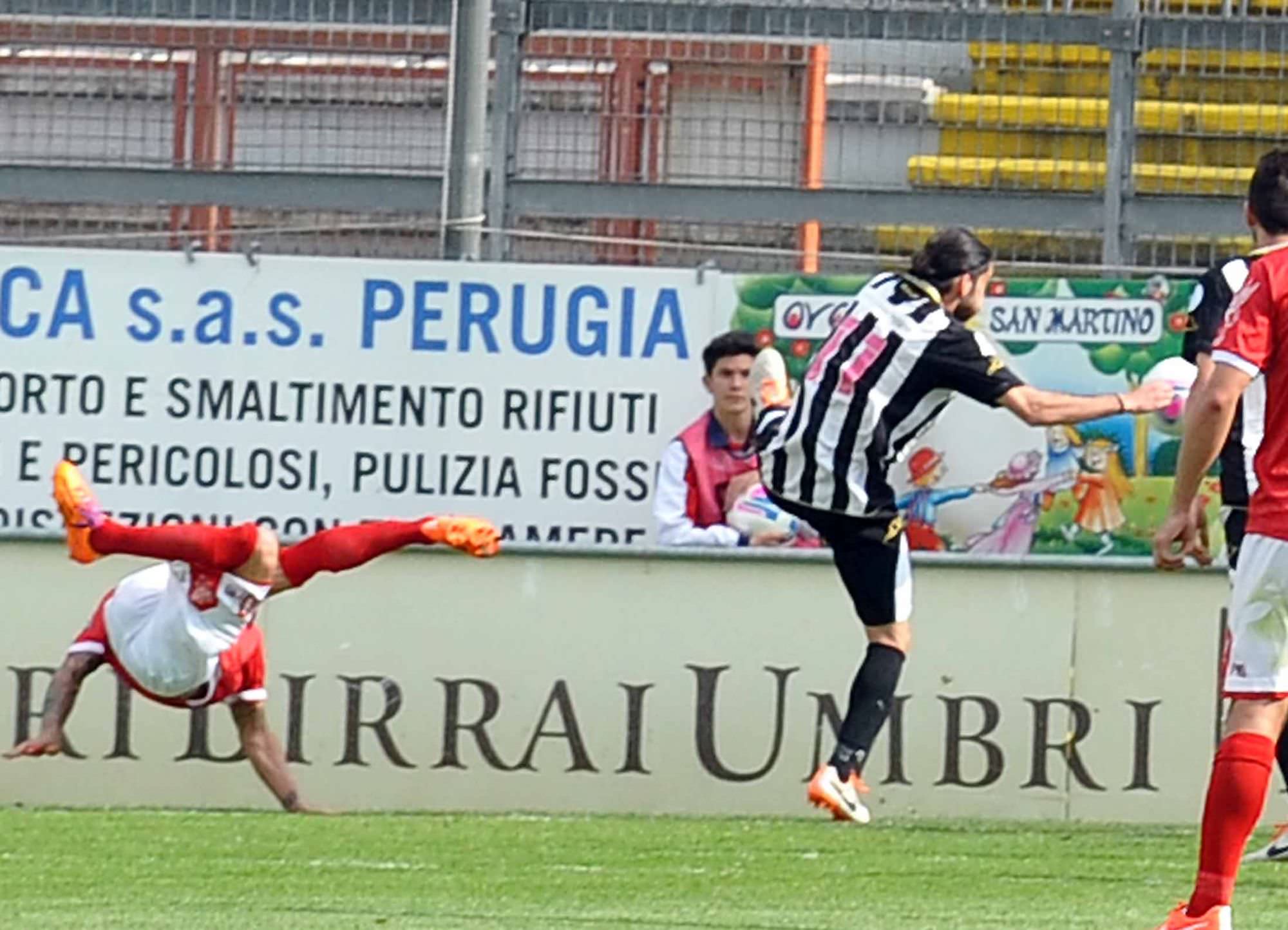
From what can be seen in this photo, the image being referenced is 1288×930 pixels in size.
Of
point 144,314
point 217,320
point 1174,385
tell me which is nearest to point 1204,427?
point 1174,385

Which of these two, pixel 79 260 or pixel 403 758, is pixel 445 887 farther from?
pixel 79 260

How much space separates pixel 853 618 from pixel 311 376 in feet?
6.98

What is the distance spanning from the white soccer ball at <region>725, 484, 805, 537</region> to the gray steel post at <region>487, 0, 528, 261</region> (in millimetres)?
1332

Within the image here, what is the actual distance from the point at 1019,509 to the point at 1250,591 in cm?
478

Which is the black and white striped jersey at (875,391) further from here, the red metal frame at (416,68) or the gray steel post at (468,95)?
the gray steel post at (468,95)

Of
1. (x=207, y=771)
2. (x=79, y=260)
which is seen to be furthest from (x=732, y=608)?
(x=79, y=260)

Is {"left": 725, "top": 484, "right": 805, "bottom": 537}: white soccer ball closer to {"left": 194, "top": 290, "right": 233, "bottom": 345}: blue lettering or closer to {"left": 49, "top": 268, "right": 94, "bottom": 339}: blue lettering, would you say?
{"left": 194, "top": 290, "right": 233, "bottom": 345}: blue lettering

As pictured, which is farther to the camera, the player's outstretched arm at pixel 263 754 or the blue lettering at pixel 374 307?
the blue lettering at pixel 374 307

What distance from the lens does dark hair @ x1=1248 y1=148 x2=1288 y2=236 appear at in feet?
23.7

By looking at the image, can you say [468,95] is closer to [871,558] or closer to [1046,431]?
[1046,431]

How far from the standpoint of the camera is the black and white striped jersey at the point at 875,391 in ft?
30.0

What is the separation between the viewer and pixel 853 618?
10.7 meters

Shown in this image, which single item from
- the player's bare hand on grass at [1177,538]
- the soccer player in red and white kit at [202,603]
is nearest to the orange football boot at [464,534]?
the soccer player in red and white kit at [202,603]

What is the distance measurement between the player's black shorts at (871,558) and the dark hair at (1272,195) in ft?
7.50
